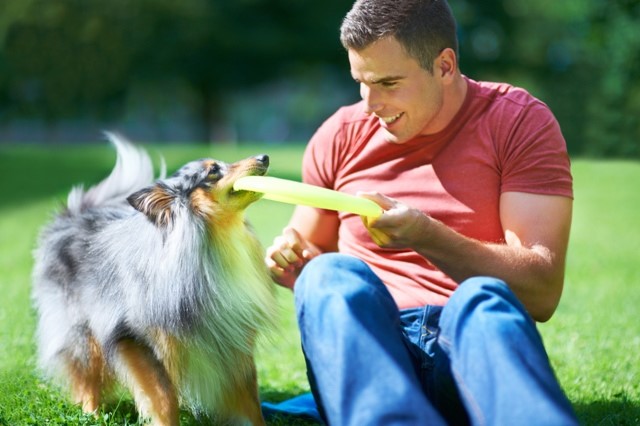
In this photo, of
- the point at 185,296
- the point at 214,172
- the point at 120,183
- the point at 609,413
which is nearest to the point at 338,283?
the point at 185,296

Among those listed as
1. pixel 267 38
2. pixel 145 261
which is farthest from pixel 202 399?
pixel 267 38

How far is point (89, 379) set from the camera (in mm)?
3434

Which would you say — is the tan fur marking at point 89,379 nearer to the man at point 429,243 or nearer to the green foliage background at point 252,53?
the man at point 429,243

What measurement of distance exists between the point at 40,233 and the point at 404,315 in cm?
216

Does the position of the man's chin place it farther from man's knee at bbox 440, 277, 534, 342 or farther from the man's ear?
man's knee at bbox 440, 277, 534, 342

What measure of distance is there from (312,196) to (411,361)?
22.5 inches

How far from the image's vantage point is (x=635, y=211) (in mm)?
10094

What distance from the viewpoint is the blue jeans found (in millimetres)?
1996

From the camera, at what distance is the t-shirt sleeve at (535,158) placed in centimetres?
260

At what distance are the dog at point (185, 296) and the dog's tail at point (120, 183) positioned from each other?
676 mm

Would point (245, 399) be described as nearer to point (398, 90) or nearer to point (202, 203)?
point (202, 203)

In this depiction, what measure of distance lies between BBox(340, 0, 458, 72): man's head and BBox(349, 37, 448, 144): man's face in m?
0.03

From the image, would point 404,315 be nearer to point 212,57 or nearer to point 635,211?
point 635,211

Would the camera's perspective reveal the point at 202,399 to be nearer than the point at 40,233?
Yes
